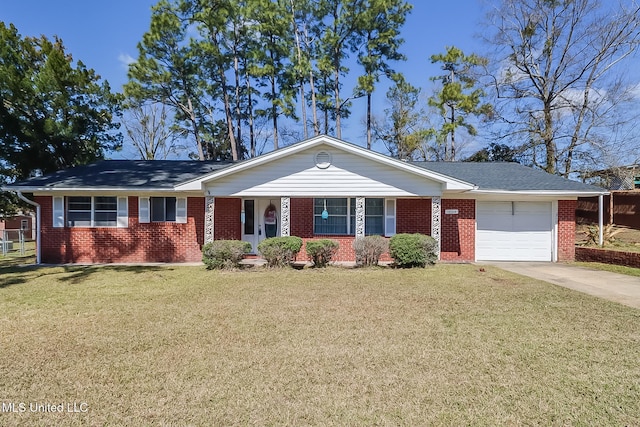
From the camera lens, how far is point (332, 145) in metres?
11.8

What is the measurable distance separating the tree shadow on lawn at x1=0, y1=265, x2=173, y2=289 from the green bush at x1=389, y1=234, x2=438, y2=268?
24.2 ft

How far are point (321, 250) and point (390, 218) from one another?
3.40 meters

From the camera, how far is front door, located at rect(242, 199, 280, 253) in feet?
44.9

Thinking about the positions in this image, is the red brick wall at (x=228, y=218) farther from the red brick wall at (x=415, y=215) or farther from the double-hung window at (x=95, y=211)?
the red brick wall at (x=415, y=215)

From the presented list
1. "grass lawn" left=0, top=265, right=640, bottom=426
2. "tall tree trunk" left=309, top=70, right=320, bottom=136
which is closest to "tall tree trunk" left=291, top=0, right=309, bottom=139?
"tall tree trunk" left=309, top=70, right=320, bottom=136

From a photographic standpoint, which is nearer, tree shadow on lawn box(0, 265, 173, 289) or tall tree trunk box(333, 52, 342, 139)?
tree shadow on lawn box(0, 265, 173, 289)

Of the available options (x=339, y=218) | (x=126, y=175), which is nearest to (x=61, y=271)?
(x=126, y=175)

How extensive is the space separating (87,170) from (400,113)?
76.5ft

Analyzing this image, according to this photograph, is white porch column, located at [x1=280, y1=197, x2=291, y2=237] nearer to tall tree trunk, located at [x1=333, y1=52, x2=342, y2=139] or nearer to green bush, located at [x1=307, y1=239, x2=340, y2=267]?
green bush, located at [x1=307, y1=239, x2=340, y2=267]

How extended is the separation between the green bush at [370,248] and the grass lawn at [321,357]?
3394mm

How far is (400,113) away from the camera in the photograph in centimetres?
2947

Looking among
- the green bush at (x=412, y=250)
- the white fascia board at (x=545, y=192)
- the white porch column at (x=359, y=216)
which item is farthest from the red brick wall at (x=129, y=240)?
the white fascia board at (x=545, y=192)

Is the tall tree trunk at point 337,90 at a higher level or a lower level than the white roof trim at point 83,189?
higher

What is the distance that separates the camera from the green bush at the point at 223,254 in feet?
35.9
